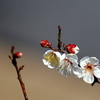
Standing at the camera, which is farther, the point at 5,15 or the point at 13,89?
the point at 5,15

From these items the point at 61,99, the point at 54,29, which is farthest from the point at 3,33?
the point at 61,99

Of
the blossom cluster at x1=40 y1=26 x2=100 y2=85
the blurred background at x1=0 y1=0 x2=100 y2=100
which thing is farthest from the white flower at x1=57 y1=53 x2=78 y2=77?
the blurred background at x1=0 y1=0 x2=100 y2=100

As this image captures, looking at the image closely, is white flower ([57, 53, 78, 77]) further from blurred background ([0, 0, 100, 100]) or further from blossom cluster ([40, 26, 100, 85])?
blurred background ([0, 0, 100, 100])

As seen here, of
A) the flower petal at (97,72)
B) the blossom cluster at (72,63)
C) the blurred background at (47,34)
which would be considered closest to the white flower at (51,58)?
the blossom cluster at (72,63)

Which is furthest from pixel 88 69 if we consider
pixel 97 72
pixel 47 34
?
pixel 47 34

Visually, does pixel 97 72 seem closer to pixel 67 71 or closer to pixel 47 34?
pixel 67 71

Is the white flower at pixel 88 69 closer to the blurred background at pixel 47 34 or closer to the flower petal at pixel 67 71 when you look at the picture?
the flower petal at pixel 67 71

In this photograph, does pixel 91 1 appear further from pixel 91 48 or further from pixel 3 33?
pixel 3 33
